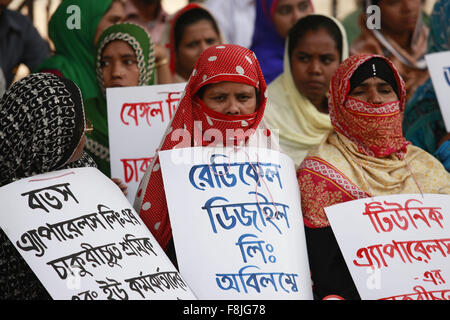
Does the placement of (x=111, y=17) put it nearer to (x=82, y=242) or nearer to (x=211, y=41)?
(x=211, y=41)

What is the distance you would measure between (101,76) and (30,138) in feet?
6.29

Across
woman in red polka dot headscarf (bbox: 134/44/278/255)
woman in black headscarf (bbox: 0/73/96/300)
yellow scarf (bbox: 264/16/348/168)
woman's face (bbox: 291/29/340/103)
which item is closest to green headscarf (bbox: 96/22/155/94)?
yellow scarf (bbox: 264/16/348/168)

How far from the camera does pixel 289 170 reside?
364cm

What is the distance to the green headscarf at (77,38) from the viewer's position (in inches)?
225

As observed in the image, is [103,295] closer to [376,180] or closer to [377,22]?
[376,180]

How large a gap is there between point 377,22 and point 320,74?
932 mm

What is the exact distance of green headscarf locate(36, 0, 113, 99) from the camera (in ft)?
18.7

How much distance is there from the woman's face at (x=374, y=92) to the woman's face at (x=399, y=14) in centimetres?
240

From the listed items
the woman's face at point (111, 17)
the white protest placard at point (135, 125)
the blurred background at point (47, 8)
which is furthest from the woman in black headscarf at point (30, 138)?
the blurred background at point (47, 8)

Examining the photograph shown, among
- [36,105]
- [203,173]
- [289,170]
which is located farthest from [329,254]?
[36,105]

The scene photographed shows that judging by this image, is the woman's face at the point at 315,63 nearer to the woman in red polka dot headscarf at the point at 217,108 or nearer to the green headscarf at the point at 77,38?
the green headscarf at the point at 77,38

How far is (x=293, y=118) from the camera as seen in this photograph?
5.32 metres

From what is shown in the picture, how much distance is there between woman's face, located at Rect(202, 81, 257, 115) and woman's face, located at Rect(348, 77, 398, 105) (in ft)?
2.03

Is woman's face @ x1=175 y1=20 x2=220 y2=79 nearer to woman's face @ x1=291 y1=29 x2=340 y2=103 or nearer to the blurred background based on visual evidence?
woman's face @ x1=291 y1=29 x2=340 y2=103
